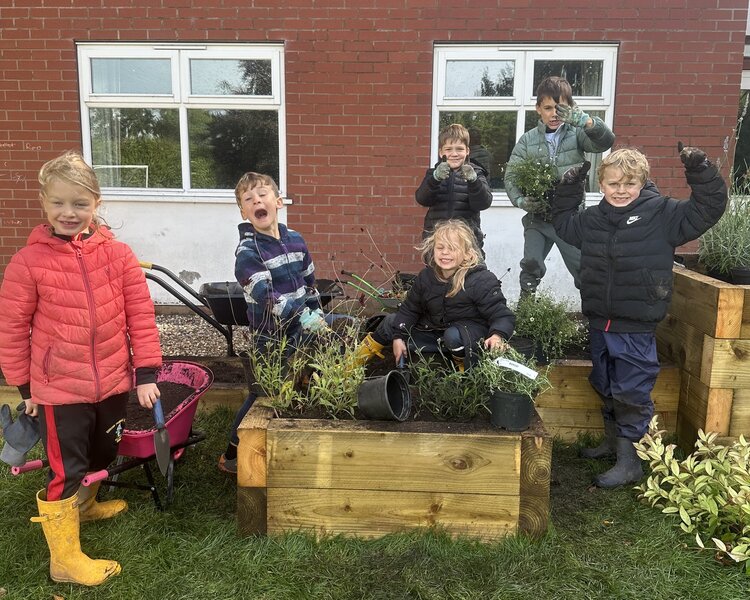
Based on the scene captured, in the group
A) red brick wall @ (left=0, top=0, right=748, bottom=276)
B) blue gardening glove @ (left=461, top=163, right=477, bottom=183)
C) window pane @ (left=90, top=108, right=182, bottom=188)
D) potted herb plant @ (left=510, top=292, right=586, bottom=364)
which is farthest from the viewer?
window pane @ (left=90, top=108, right=182, bottom=188)

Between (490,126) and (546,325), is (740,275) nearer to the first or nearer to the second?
(546,325)

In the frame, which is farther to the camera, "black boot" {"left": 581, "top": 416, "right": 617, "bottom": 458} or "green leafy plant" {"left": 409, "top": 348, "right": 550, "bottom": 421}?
"black boot" {"left": 581, "top": 416, "right": 617, "bottom": 458}

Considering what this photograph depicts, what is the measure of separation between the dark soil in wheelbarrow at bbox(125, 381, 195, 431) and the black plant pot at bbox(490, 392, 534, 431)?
5.47 feet

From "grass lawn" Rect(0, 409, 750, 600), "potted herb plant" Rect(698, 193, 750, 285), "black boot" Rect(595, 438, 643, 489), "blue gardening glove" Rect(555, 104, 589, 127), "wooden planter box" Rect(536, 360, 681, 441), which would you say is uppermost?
"blue gardening glove" Rect(555, 104, 589, 127)

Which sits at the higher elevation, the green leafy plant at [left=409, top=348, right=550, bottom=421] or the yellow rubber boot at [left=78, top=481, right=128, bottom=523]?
the green leafy plant at [left=409, top=348, right=550, bottom=421]

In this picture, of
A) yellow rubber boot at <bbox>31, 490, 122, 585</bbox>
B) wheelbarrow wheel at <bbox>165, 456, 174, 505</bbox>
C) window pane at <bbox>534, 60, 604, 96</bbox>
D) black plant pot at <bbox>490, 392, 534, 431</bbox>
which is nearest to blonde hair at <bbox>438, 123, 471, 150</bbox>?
black plant pot at <bbox>490, 392, 534, 431</bbox>

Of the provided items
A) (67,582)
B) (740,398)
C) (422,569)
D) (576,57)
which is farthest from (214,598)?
(576,57)

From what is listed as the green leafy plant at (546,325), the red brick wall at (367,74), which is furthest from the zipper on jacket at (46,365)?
the red brick wall at (367,74)

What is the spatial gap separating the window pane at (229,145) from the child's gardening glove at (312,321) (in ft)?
14.1

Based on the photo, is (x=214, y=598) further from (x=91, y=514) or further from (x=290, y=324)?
(x=290, y=324)

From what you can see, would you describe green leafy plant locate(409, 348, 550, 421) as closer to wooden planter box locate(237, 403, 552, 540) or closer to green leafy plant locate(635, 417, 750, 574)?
wooden planter box locate(237, 403, 552, 540)

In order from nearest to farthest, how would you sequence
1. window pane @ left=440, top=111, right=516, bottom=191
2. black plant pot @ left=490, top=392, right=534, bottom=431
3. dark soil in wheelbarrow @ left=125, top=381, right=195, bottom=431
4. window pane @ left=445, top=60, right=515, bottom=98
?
black plant pot @ left=490, top=392, right=534, bottom=431
dark soil in wheelbarrow @ left=125, top=381, right=195, bottom=431
window pane @ left=445, top=60, right=515, bottom=98
window pane @ left=440, top=111, right=516, bottom=191

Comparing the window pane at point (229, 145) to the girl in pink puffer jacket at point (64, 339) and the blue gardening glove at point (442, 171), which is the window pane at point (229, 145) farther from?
the girl in pink puffer jacket at point (64, 339)

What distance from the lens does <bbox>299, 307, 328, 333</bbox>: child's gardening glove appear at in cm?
317
